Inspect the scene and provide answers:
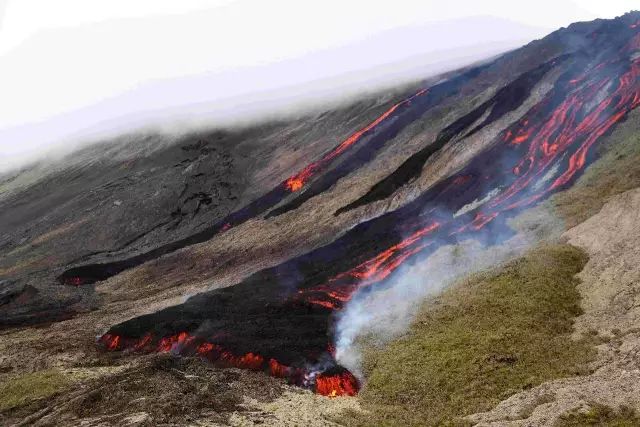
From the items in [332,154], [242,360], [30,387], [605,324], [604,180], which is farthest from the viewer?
[332,154]

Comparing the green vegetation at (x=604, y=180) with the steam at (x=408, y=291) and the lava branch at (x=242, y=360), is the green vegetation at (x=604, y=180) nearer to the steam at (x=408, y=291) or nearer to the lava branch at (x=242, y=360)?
the steam at (x=408, y=291)

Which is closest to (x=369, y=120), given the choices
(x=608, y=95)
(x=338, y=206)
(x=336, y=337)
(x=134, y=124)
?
(x=338, y=206)

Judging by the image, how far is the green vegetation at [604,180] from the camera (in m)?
39.3

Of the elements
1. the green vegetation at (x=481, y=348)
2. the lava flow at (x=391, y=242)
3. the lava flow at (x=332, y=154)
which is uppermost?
the lava flow at (x=332, y=154)

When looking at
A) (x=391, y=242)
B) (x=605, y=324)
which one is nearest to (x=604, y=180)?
(x=391, y=242)

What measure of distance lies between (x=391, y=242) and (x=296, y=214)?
1630cm

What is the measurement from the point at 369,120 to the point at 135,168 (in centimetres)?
3962

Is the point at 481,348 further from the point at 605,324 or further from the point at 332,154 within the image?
the point at 332,154

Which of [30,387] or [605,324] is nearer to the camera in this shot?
[605,324]

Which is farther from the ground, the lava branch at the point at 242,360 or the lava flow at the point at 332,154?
the lava flow at the point at 332,154

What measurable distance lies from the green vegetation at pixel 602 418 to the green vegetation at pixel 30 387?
25.1 m

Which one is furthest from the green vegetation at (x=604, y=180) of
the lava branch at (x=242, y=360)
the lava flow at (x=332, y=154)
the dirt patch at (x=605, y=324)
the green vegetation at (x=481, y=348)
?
the lava flow at (x=332, y=154)

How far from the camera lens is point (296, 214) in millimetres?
58688

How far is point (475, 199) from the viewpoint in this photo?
47.8m
